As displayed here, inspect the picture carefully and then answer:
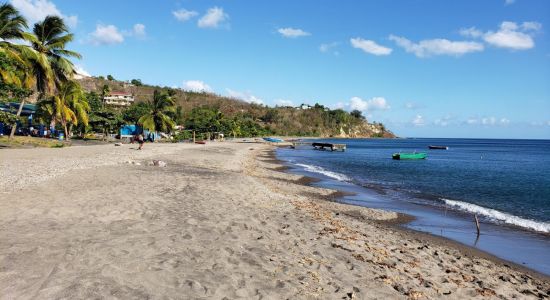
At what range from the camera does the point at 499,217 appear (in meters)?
17.6

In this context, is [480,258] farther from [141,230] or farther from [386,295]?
[141,230]

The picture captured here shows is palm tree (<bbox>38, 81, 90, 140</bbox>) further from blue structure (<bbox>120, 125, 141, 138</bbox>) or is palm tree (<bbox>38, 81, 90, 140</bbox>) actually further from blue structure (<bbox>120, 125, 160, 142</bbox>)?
Answer: blue structure (<bbox>120, 125, 141, 138</bbox>)

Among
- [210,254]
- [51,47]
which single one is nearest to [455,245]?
[210,254]

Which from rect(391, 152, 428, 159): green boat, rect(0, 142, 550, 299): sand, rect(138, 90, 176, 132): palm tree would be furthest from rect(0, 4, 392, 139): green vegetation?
rect(391, 152, 428, 159): green boat

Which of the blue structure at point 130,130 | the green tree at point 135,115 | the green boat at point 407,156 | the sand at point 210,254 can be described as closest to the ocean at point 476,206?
the sand at point 210,254

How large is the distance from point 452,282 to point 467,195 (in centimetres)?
1950

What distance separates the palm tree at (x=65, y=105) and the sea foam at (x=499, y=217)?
43.9 m

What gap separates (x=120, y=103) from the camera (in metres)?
133

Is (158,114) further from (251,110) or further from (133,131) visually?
(251,110)

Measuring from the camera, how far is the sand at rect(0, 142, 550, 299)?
5.99m

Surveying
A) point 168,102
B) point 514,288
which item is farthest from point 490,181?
point 168,102

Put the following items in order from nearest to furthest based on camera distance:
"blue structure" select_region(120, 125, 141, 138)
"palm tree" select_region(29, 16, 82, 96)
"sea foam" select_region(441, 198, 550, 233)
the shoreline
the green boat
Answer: the shoreline, "sea foam" select_region(441, 198, 550, 233), "palm tree" select_region(29, 16, 82, 96), the green boat, "blue structure" select_region(120, 125, 141, 138)

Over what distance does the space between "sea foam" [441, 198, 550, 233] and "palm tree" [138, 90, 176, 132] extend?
172ft

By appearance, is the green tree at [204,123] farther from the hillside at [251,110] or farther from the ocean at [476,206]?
the ocean at [476,206]
